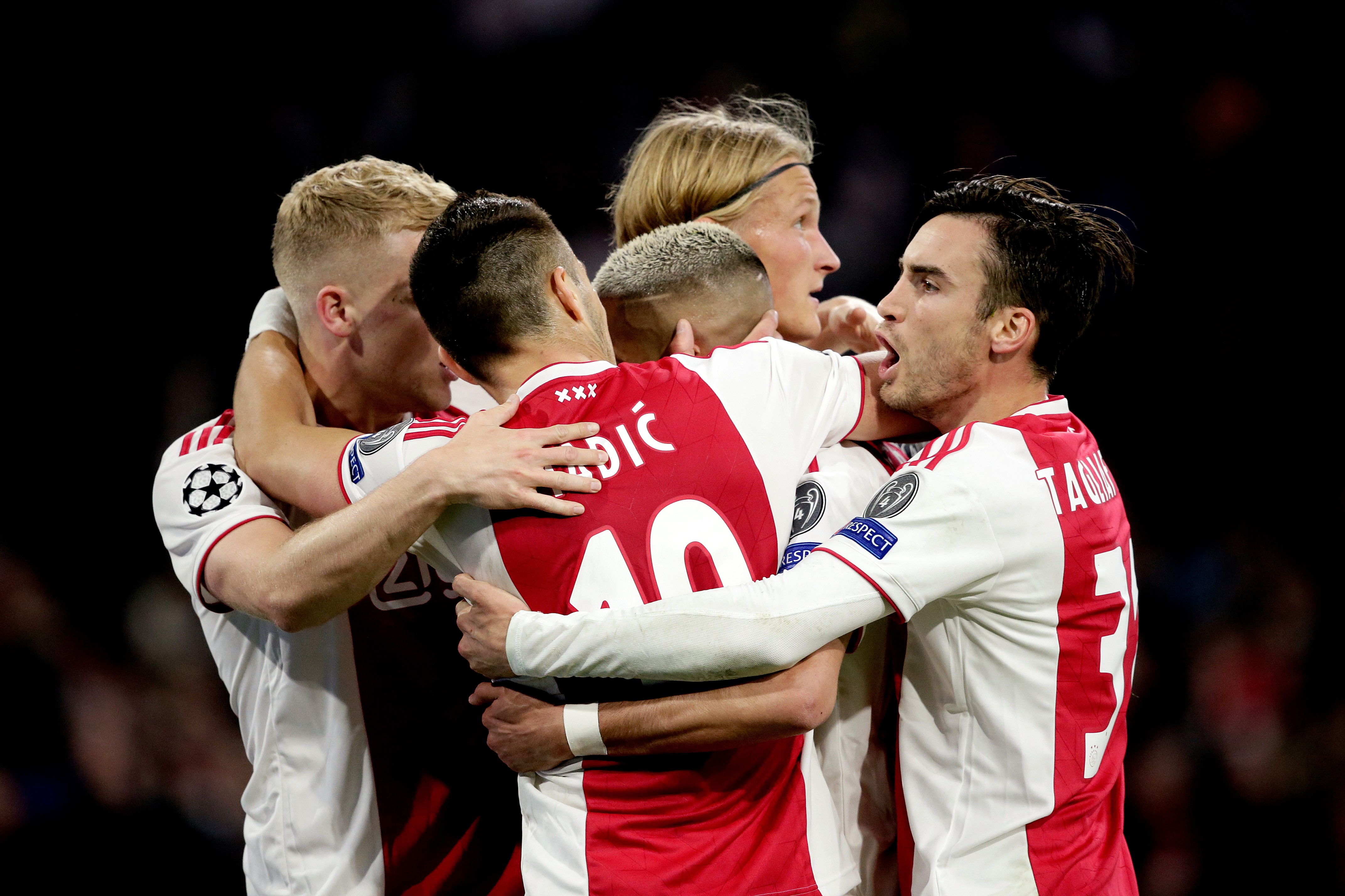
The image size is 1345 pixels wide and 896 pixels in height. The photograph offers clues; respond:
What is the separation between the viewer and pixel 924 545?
2170 mm

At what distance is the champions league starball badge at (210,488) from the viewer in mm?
2646

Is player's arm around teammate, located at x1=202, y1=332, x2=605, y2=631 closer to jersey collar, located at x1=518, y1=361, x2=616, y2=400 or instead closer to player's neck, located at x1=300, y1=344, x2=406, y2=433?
jersey collar, located at x1=518, y1=361, x2=616, y2=400

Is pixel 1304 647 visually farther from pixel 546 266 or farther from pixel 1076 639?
pixel 546 266

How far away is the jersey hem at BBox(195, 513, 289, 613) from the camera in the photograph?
2582mm

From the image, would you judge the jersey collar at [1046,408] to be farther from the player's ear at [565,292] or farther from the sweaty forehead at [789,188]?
the sweaty forehead at [789,188]

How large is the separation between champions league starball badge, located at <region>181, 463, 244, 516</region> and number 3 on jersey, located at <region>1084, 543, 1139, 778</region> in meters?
2.06

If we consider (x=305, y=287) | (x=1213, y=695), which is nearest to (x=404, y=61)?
(x=305, y=287)

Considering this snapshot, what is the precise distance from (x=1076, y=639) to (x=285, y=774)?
2.00 metres

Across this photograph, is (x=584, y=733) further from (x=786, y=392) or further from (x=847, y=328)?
(x=847, y=328)

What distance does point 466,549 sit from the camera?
92.1 inches

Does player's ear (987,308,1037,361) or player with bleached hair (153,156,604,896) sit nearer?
player's ear (987,308,1037,361)

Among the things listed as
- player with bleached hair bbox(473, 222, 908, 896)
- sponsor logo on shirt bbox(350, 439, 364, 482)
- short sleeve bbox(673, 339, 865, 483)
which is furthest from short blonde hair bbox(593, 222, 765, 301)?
sponsor logo on shirt bbox(350, 439, 364, 482)

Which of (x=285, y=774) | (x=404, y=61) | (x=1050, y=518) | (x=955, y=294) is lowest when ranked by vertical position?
(x=285, y=774)

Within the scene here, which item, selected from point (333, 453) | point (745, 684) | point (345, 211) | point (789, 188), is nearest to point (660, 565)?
point (745, 684)
